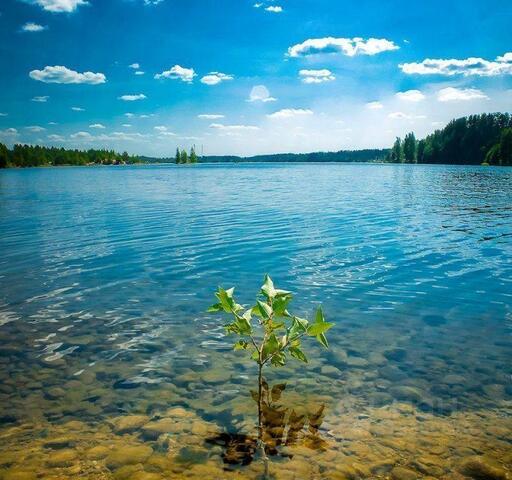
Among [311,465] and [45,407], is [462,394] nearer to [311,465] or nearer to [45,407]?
[311,465]

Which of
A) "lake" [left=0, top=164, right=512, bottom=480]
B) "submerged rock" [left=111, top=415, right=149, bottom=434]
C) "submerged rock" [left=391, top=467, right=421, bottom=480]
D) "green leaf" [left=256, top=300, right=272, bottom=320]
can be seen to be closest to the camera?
"green leaf" [left=256, top=300, right=272, bottom=320]

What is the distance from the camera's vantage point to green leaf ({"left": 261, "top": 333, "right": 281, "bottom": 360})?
5410mm

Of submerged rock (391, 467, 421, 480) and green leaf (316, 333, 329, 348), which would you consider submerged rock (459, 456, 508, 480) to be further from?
green leaf (316, 333, 329, 348)

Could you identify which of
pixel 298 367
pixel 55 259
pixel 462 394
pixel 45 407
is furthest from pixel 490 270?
pixel 55 259

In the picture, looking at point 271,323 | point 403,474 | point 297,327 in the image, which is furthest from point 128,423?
point 403,474

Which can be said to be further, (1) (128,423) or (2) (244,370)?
(2) (244,370)

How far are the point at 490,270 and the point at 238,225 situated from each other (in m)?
17.5

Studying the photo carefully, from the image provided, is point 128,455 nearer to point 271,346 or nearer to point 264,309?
point 271,346

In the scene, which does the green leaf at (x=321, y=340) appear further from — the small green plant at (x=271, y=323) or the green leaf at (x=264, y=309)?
the green leaf at (x=264, y=309)

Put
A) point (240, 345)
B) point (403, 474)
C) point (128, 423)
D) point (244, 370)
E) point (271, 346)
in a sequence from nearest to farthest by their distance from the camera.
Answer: point (403, 474) → point (271, 346) → point (240, 345) → point (128, 423) → point (244, 370)

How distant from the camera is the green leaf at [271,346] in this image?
5410mm

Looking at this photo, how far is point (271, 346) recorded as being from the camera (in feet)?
17.9

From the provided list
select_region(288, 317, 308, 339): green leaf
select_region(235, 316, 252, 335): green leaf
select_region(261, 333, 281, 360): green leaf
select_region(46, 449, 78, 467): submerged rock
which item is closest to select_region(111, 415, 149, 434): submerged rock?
select_region(46, 449, 78, 467): submerged rock

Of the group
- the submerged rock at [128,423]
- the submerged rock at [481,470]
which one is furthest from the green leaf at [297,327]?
the submerged rock at [128,423]
